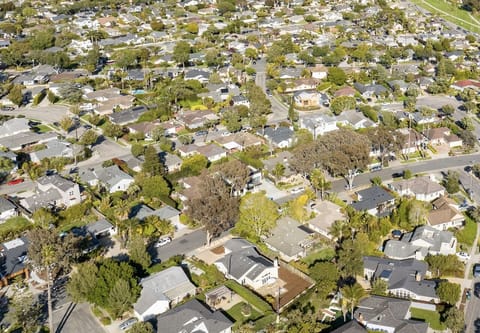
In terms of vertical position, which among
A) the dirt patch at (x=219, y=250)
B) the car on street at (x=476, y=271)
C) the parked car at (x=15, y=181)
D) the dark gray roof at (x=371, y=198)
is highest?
the car on street at (x=476, y=271)

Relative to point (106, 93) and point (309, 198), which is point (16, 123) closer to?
point (106, 93)

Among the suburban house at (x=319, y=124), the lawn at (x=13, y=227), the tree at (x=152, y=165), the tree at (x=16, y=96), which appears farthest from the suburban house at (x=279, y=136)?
the tree at (x=16, y=96)

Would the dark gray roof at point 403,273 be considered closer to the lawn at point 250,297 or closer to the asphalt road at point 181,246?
the lawn at point 250,297

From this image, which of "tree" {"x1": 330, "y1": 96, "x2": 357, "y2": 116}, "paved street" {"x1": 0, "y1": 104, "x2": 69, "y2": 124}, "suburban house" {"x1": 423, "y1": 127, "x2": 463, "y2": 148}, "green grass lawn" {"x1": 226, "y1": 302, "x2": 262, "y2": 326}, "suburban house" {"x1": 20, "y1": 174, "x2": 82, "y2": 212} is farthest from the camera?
"paved street" {"x1": 0, "y1": 104, "x2": 69, "y2": 124}

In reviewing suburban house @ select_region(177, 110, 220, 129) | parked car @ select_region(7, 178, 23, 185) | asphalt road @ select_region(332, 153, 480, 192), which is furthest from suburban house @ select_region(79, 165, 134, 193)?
asphalt road @ select_region(332, 153, 480, 192)

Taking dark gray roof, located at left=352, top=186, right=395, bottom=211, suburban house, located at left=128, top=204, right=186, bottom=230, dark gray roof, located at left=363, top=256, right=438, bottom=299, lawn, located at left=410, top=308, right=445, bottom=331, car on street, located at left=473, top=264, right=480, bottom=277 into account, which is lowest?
suburban house, located at left=128, top=204, right=186, bottom=230

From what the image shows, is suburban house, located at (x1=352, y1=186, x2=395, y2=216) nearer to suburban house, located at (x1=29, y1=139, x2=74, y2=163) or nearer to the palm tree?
the palm tree

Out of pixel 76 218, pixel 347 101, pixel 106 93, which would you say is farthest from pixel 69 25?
pixel 76 218
